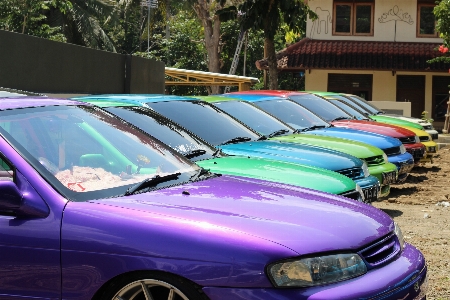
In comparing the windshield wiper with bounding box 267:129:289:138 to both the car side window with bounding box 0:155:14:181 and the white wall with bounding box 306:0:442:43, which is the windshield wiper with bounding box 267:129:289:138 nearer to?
the car side window with bounding box 0:155:14:181

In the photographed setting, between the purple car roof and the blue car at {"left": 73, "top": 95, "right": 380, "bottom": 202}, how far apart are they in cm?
253

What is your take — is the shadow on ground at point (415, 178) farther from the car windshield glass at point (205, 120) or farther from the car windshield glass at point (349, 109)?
the car windshield glass at point (205, 120)

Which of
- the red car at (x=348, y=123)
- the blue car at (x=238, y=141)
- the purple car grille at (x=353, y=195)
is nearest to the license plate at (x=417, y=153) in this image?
the red car at (x=348, y=123)

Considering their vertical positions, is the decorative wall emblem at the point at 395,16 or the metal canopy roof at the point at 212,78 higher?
the decorative wall emblem at the point at 395,16

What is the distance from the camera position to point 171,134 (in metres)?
6.80

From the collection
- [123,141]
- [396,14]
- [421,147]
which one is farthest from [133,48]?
[123,141]

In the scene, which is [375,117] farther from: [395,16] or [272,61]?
[395,16]

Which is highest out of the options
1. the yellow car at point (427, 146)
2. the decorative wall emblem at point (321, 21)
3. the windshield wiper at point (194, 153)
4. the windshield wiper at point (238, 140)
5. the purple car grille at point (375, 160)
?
the decorative wall emblem at point (321, 21)

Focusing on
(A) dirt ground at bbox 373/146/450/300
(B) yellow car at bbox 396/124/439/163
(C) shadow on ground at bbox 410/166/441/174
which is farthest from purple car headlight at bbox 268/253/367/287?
(C) shadow on ground at bbox 410/166/441/174

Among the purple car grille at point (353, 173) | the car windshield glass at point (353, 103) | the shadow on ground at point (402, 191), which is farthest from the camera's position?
the car windshield glass at point (353, 103)

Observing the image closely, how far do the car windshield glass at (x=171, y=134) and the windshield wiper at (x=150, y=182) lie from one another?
1.93 meters

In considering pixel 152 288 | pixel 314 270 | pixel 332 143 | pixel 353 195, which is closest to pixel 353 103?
pixel 332 143

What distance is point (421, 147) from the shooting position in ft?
47.4

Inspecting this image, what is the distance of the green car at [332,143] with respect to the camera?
32.2 ft
